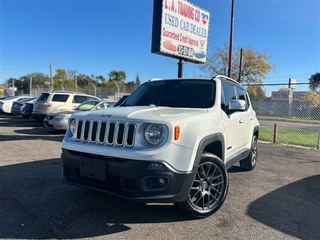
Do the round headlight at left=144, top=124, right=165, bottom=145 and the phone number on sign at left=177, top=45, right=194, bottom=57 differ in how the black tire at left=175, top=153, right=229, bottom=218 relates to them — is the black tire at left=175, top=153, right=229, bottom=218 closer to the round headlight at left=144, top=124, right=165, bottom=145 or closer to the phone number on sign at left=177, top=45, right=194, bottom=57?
the round headlight at left=144, top=124, right=165, bottom=145

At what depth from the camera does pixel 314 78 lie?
53.8m

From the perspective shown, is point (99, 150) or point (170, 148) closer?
point (170, 148)

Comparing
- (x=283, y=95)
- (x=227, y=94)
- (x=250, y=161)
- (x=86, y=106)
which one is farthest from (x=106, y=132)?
(x=283, y=95)

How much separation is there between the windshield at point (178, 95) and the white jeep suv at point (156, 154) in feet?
0.11

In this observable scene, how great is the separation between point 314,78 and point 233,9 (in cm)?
5101

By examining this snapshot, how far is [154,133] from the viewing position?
109 inches

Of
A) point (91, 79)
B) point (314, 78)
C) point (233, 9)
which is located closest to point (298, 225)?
point (233, 9)

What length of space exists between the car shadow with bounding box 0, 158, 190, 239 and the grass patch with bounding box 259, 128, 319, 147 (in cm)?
793

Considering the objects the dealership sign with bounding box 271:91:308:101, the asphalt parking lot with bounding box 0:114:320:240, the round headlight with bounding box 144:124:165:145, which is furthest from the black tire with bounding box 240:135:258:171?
the dealership sign with bounding box 271:91:308:101

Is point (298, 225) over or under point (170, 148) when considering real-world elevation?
under

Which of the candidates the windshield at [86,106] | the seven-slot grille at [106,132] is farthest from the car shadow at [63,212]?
the windshield at [86,106]

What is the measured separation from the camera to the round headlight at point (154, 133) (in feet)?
9.01

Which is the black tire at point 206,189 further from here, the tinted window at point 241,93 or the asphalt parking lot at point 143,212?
the tinted window at point 241,93

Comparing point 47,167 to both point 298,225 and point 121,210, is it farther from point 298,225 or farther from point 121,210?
point 298,225
